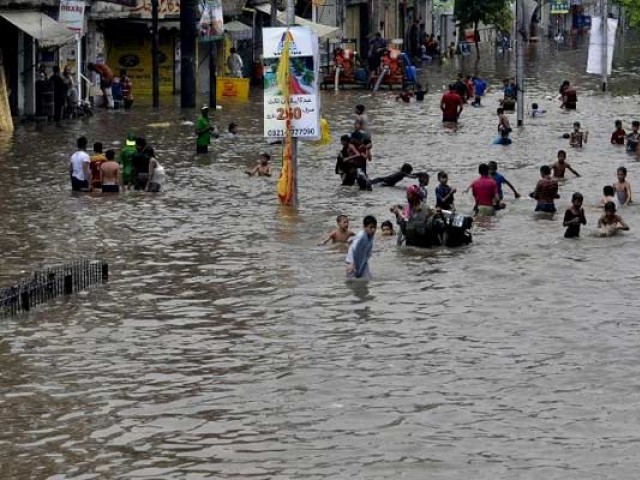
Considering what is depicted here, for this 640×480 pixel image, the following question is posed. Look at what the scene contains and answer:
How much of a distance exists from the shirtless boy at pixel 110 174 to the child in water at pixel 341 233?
644 cm

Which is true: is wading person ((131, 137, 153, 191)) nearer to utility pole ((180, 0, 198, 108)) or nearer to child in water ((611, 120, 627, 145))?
child in water ((611, 120, 627, 145))

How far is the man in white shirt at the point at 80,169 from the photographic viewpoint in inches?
1136

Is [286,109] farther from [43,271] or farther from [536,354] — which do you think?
A: [536,354]

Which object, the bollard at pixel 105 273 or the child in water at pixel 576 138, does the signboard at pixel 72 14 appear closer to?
the child in water at pixel 576 138

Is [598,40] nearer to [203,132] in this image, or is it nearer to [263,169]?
[203,132]

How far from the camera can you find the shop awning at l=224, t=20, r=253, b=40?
5693 cm

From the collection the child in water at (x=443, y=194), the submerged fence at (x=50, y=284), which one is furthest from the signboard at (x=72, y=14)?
the submerged fence at (x=50, y=284)

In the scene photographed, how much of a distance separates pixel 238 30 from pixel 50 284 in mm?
38073

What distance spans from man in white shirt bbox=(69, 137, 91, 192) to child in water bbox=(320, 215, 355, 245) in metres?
6.65

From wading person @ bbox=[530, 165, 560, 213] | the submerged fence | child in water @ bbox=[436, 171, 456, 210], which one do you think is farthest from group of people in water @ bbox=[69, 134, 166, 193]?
the submerged fence

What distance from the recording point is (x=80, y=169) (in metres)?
29.0

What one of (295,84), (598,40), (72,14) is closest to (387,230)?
(295,84)

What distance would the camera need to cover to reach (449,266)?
22.5m

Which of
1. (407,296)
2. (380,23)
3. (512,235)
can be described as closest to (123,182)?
(512,235)
